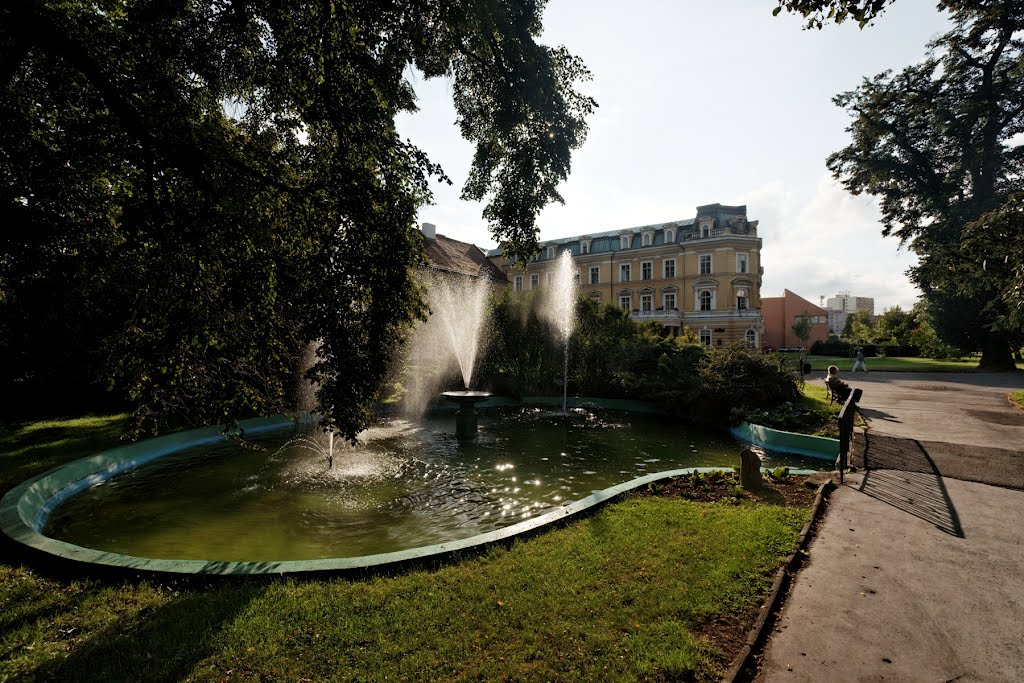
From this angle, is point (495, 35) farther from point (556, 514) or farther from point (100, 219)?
point (556, 514)

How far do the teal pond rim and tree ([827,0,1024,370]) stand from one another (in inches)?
970

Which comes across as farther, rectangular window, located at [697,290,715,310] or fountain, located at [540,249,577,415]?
rectangular window, located at [697,290,715,310]

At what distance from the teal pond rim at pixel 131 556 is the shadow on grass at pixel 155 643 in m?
0.49

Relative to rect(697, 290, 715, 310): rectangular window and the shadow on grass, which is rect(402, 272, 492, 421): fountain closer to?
the shadow on grass

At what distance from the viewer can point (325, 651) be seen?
3074 millimetres

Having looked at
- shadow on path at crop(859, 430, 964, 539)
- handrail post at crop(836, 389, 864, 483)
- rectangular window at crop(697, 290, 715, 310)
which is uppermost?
rectangular window at crop(697, 290, 715, 310)

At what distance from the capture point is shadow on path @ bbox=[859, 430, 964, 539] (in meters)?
5.41

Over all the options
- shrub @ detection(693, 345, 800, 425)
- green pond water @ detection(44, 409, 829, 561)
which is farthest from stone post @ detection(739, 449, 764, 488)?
shrub @ detection(693, 345, 800, 425)

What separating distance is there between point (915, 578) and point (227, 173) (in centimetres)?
797

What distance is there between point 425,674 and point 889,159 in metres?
36.6

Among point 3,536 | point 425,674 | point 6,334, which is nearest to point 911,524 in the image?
point 425,674

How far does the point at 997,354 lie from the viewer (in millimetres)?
27453

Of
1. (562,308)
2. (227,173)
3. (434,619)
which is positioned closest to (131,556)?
(434,619)

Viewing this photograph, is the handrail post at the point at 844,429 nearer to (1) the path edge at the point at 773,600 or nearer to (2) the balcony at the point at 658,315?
(1) the path edge at the point at 773,600
